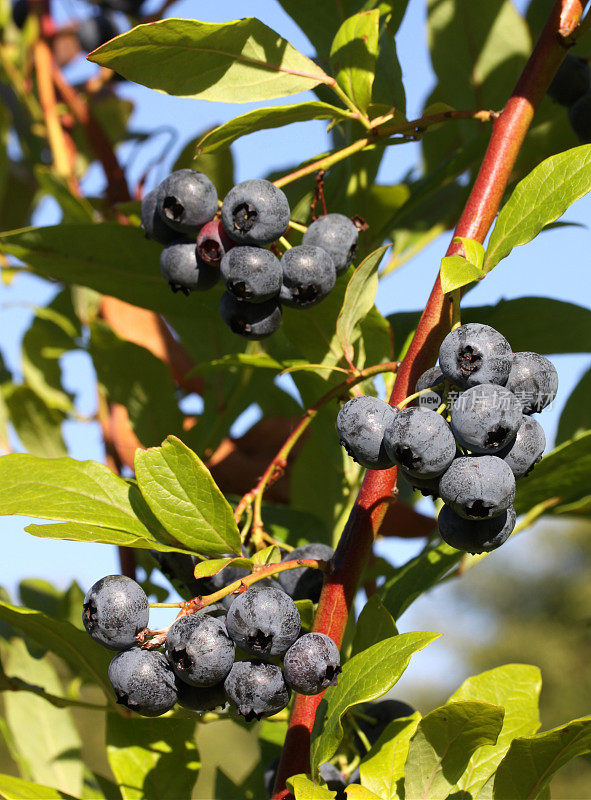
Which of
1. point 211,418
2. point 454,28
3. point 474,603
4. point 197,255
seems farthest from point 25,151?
point 474,603

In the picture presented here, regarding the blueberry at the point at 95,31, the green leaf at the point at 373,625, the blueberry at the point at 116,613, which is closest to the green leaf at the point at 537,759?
the green leaf at the point at 373,625

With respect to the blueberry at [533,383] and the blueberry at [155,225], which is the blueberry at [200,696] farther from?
the blueberry at [155,225]

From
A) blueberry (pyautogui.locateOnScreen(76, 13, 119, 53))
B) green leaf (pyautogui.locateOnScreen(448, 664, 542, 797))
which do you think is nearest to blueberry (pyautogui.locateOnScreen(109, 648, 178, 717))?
green leaf (pyautogui.locateOnScreen(448, 664, 542, 797))

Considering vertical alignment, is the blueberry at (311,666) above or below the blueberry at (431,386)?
below

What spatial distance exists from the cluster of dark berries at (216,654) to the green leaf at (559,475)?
1.18 ft

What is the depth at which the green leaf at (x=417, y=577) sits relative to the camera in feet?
3.11

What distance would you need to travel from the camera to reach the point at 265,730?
1.19 m

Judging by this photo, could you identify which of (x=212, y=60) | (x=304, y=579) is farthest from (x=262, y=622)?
(x=212, y=60)

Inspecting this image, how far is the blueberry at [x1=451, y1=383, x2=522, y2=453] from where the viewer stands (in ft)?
2.11

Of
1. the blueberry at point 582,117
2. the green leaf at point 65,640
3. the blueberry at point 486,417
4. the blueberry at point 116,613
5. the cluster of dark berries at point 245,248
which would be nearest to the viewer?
the blueberry at point 486,417

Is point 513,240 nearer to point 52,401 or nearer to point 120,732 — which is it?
point 120,732

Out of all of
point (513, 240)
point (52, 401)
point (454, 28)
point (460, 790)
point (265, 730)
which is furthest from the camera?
point (52, 401)

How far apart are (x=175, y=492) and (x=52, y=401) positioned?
1.06 m

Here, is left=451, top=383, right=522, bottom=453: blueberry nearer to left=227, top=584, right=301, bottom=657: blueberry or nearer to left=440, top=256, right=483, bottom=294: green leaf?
left=440, top=256, right=483, bottom=294: green leaf
